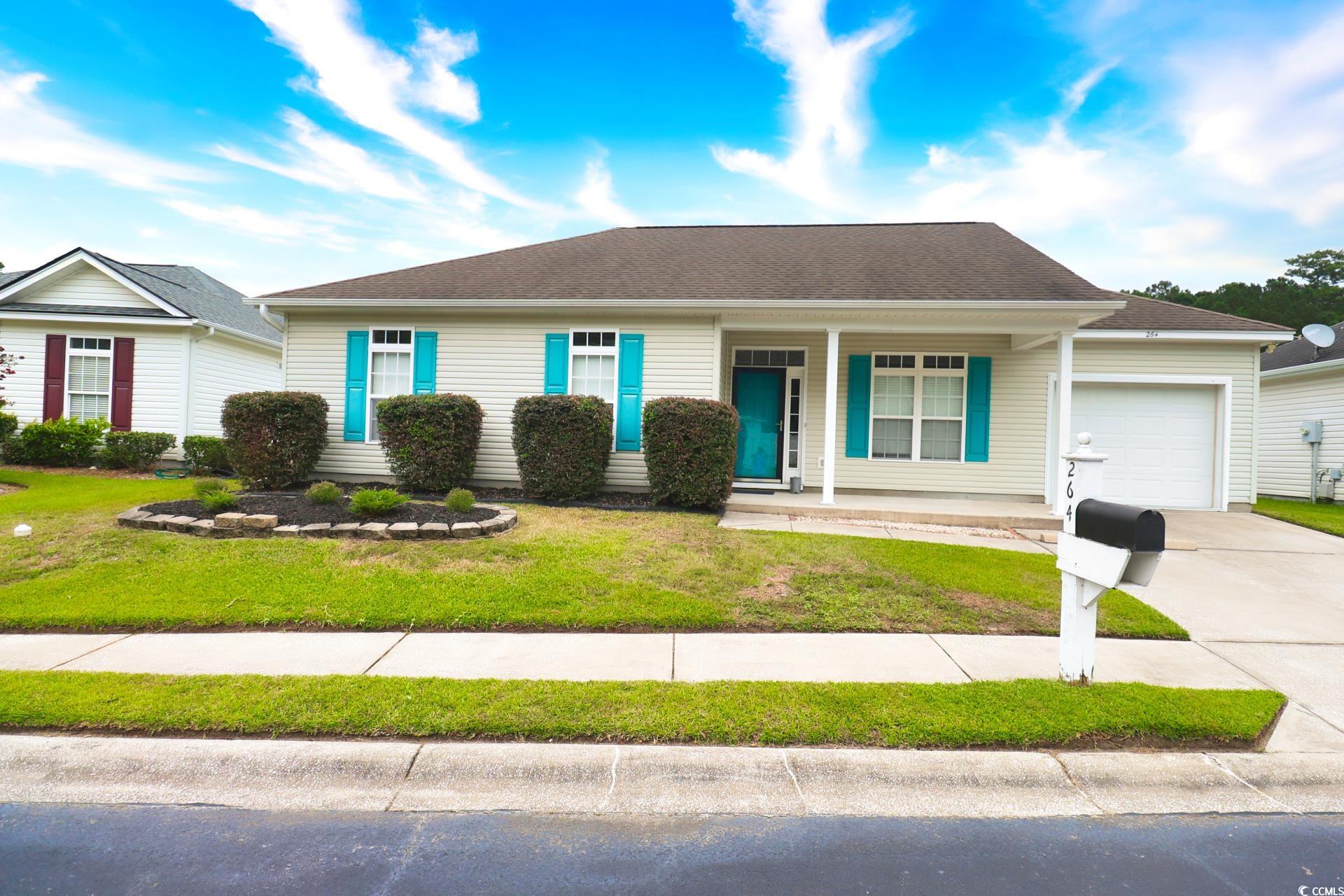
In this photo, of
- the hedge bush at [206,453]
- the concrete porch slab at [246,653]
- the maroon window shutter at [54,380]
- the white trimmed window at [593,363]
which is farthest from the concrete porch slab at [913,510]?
the maroon window shutter at [54,380]

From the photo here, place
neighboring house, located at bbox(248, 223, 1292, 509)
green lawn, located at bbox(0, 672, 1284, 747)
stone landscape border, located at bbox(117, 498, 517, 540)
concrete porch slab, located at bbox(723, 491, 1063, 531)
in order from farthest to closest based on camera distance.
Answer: neighboring house, located at bbox(248, 223, 1292, 509) → concrete porch slab, located at bbox(723, 491, 1063, 531) → stone landscape border, located at bbox(117, 498, 517, 540) → green lawn, located at bbox(0, 672, 1284, 747)

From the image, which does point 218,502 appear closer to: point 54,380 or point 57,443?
point 57,443

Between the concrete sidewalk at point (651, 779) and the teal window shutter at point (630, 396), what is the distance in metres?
7.30

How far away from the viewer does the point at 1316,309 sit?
30.0m

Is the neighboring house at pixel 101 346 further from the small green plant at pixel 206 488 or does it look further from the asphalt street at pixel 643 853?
the asphalt street at pixel 643 853

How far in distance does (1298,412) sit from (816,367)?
12.7 m

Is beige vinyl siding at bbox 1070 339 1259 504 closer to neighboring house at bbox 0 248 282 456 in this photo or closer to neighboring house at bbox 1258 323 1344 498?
neighboring house at bbox 1258 323 1344 498

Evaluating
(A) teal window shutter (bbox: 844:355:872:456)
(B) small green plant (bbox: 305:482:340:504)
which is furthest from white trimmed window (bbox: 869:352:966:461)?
(B) small green plant (bbox: 305:482:340:504)

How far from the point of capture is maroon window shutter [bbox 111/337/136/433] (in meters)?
12.9

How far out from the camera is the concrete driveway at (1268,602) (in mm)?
3941

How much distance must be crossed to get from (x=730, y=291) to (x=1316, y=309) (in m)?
37.3

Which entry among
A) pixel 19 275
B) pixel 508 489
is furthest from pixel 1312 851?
pixel 19 275

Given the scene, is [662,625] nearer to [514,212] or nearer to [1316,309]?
[514,212]

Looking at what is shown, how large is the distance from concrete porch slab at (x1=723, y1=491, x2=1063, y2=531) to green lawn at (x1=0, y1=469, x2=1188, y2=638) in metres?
1.72
